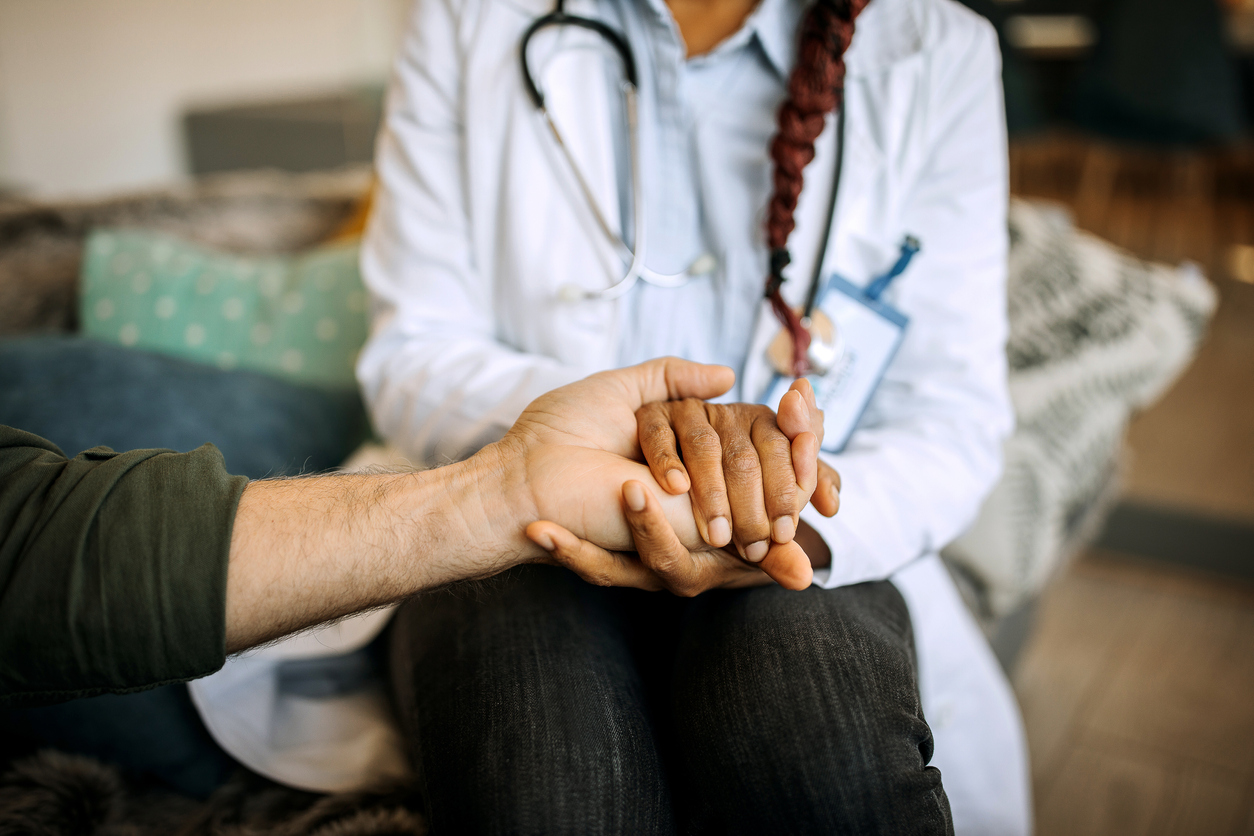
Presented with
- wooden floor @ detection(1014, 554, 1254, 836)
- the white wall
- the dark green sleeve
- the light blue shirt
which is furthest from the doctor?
the white wall

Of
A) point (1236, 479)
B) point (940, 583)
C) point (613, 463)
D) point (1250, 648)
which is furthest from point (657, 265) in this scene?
point (1236, 479)

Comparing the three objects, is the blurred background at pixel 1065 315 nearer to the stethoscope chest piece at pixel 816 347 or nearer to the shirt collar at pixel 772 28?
the stethoscope chest piece at pixel 816 347

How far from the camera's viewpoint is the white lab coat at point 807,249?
0.81 metres

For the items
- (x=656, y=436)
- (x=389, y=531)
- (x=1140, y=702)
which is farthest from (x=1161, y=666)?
(x=389, y=531)

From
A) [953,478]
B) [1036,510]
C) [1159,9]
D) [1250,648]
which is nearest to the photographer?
[953,478]

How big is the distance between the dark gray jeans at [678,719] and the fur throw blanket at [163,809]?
0.25ft

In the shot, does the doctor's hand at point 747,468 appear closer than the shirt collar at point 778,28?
Yes

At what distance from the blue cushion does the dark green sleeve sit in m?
0.31

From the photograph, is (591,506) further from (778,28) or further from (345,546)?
(778,28)

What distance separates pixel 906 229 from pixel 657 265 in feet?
0.88

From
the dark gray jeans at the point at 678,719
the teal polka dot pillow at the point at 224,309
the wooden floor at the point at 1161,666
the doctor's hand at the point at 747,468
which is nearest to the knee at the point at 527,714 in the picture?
the dark gray jeans at the point at 678,719

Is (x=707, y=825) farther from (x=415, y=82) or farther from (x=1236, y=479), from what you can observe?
(x=1236, y=479)

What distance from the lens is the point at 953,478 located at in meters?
0.77

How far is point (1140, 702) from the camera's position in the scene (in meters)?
1.39
